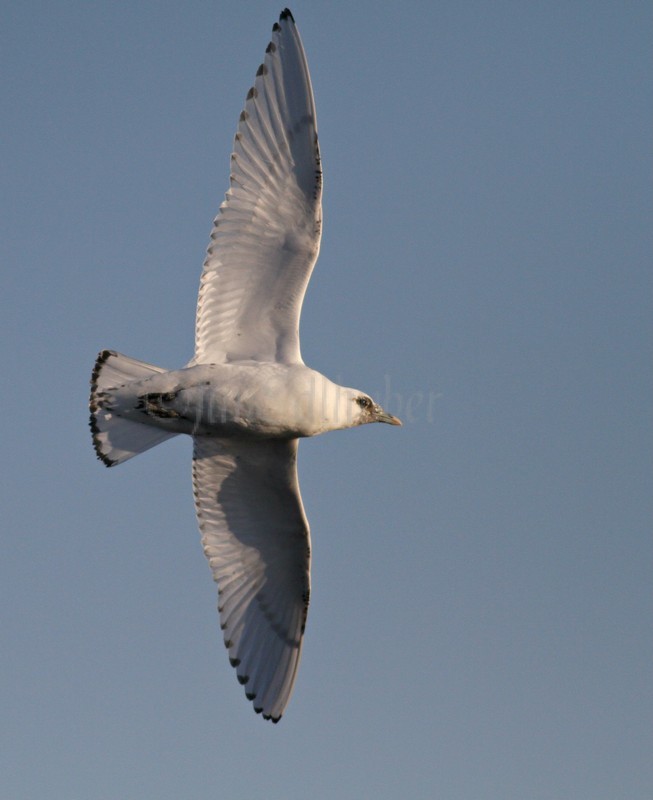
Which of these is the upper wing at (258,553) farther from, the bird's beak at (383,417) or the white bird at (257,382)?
the bird's beak at (383,417)

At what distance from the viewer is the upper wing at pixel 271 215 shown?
14.1 metres

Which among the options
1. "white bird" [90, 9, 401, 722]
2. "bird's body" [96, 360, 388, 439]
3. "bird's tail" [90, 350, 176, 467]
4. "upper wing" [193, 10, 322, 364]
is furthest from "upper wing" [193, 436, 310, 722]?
"upper wing" [193, 10, 322, 364]

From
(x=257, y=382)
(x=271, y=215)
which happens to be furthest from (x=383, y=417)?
(x=271, y=215)

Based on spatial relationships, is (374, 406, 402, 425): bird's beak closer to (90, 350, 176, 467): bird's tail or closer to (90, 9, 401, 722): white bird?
(90, 9, 401, 722): white bird

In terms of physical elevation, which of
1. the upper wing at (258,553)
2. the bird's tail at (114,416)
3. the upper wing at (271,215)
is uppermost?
the upper wing at (271,215)

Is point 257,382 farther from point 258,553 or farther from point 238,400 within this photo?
point 258,553

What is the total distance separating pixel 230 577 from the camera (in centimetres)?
1484

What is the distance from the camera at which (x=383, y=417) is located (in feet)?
48.8

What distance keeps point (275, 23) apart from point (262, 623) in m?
6.41

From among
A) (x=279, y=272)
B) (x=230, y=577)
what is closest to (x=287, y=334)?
(x=279, y=272)

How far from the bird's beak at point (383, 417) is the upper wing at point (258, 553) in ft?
3.22

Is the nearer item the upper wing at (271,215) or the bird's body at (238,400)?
the bird's body at (238,400)

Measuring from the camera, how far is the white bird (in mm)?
13984

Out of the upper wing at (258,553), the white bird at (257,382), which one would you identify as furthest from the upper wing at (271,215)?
the upper wing at (258,553)
